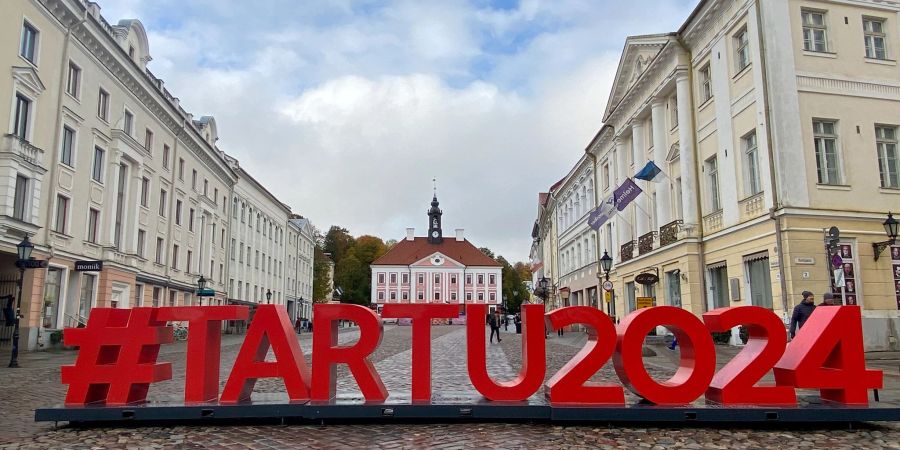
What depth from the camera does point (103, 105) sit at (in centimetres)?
2998

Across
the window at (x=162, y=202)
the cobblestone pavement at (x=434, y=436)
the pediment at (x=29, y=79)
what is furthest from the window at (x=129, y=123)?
the cobblestone pavement at (x=434, y=436)

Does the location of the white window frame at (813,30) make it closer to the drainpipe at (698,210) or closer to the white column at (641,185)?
the drainpipe at (698,210)

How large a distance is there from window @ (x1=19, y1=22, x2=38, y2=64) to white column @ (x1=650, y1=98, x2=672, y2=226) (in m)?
24.5

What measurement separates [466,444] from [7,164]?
22.1m

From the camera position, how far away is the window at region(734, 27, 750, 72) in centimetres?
2052

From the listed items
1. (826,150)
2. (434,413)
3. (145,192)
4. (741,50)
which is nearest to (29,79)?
(145,192)

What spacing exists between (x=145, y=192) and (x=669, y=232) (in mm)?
27389

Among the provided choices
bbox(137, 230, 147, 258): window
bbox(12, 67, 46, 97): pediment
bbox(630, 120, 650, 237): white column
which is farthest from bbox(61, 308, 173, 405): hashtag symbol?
bbox(137, 230, 147, 258): window

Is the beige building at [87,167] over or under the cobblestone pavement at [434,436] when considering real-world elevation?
over

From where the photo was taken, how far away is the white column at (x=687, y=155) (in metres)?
24.5

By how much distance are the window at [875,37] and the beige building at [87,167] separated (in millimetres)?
28051

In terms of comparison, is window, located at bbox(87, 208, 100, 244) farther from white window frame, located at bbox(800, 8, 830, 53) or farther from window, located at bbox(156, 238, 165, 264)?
white window frame, located at bbox(800, 8, 830, 53)

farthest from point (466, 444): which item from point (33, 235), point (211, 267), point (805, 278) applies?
point (211, 267)

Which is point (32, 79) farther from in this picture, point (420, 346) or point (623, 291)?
point (623, 291)
